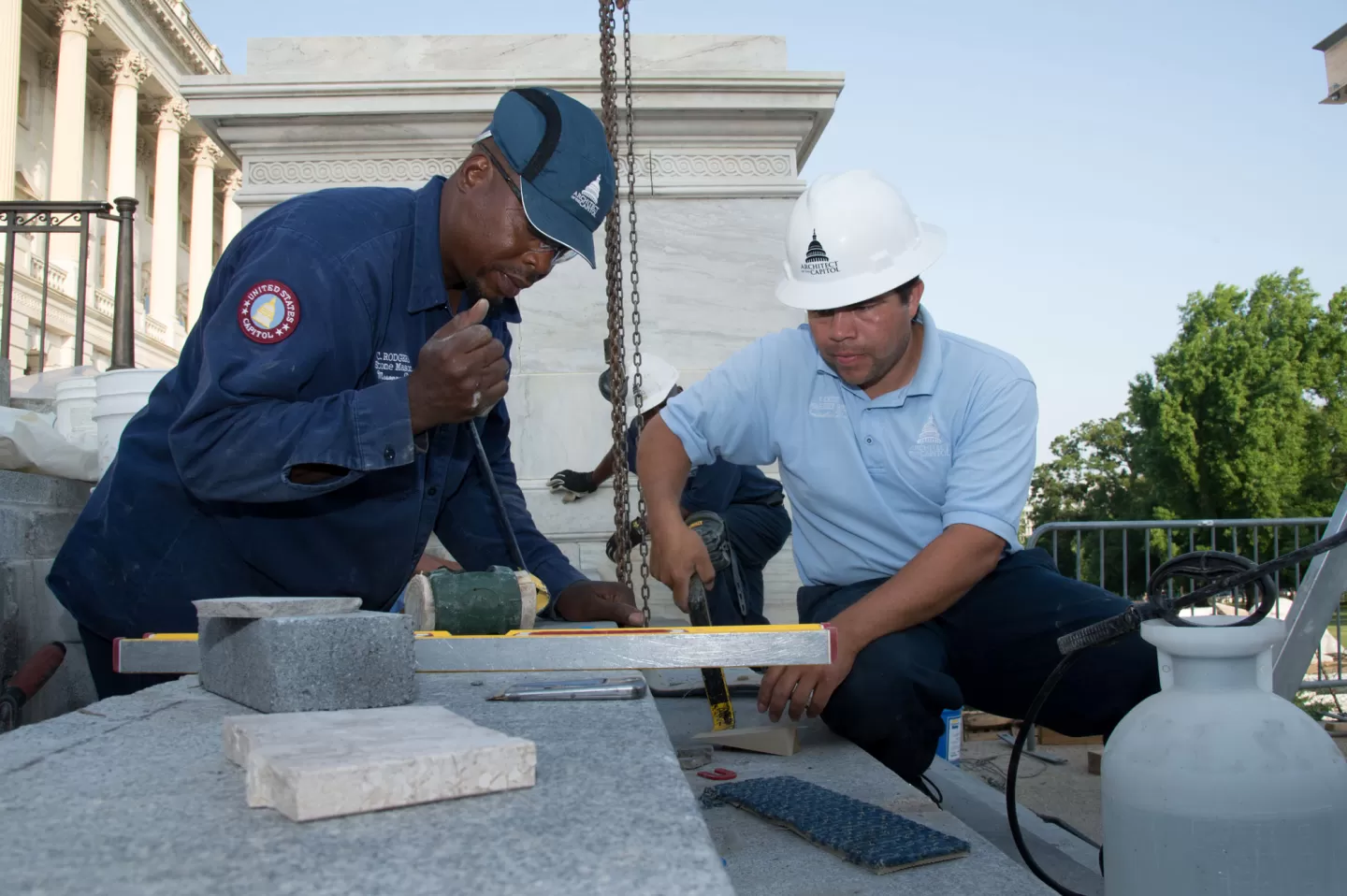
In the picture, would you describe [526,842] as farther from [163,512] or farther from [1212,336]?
[1212,336]

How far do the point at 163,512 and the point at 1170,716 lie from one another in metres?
2.32

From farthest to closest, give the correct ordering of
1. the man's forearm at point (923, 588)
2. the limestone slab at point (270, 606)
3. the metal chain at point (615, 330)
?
1. the metal chain at point (615, 330)
2. the man's forearm at point (923, 588)
3. the limestone slab at point (270, 606)

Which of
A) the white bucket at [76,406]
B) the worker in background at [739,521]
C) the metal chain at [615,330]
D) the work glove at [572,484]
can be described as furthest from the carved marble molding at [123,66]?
the metal chain at [615,330]

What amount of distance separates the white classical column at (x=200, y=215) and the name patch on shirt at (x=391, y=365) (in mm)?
40329

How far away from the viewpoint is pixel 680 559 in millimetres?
3012

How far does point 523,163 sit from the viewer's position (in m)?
2.66

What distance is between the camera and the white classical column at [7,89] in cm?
2566

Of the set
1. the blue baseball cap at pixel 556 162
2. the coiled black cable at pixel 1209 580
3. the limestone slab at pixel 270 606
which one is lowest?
the limestone slab at pixel 270 606

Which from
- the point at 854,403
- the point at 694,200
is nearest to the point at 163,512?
the point at 854,403

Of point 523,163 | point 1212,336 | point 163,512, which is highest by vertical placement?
point 1212,336

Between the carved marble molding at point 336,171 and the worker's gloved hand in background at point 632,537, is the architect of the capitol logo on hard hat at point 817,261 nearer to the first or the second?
the worker's gloved hand in background at point 632,537

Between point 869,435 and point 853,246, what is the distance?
56cm

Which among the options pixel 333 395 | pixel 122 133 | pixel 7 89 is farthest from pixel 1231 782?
pixel 122 133

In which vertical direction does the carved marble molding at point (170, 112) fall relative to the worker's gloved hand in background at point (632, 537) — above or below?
above
